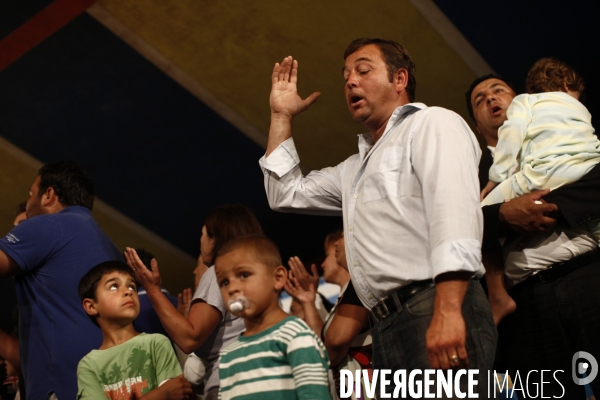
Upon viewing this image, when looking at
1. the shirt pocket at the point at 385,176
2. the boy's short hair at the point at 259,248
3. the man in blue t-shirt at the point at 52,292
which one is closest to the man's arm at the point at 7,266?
A: the man in blue t-shirt at the point at 52,292

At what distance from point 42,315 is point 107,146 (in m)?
2.41

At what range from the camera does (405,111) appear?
2.25 meters

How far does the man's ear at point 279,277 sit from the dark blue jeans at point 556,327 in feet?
2.99

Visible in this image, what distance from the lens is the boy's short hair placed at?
2.21 m

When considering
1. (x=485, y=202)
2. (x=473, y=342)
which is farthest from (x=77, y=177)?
(x=473, y=342)

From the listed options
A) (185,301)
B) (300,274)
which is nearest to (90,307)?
(300,274)

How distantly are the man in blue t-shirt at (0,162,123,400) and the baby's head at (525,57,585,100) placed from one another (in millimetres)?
2002

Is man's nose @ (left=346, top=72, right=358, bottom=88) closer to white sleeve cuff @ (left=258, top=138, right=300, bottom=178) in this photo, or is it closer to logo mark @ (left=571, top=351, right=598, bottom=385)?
white sleeve cuff @ (left=258, top=138, right=300, bottom=178)

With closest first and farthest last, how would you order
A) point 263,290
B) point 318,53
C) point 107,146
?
point 263,290, point 318,53, point 107,146

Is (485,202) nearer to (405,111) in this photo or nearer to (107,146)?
(405,111)

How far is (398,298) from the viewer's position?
1943mm

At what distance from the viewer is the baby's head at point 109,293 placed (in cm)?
281

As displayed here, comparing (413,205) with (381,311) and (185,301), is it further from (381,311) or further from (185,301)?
(185,301)

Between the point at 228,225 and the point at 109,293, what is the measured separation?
0.55m
